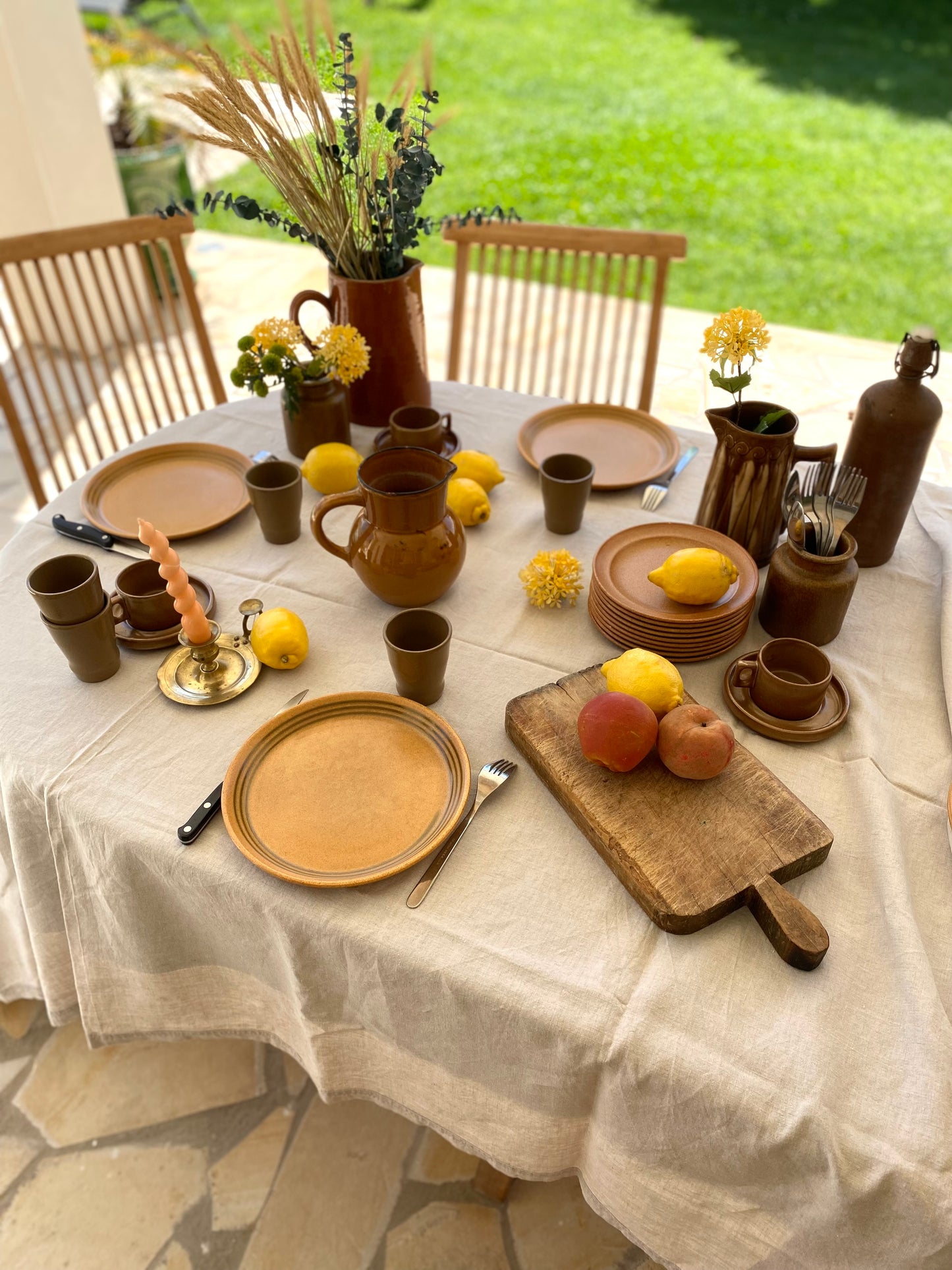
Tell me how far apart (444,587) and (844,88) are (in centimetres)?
680

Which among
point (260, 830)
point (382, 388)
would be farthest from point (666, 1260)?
point (382, 388)

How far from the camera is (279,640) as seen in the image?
109cm

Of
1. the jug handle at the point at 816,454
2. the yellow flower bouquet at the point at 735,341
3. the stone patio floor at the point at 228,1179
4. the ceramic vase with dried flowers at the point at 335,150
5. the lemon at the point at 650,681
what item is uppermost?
the ceramic vase with dried flowers at the point at 335,150

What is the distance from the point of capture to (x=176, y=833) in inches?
36.7

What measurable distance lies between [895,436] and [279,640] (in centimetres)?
84

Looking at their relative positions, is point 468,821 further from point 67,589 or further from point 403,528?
point 67,589

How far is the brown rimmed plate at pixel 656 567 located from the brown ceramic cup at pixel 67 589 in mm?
620

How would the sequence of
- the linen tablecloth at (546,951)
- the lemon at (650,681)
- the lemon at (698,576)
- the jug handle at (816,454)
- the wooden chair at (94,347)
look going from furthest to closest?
1. the wooden chair at (94,347)
2. the jug handle at (816,454)
3. the lemon at (698,576)
4. the lemon at (650,681)
5. the linen tablecloth at (546,951)

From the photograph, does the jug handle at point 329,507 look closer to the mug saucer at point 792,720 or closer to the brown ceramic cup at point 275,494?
the brown ceramic cup at point 275,494

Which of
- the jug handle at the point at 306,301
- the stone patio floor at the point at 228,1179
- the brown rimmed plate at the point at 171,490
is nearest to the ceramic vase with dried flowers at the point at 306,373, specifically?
the jug handle at the point at 306,301

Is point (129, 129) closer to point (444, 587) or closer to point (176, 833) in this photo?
point (444, 587)

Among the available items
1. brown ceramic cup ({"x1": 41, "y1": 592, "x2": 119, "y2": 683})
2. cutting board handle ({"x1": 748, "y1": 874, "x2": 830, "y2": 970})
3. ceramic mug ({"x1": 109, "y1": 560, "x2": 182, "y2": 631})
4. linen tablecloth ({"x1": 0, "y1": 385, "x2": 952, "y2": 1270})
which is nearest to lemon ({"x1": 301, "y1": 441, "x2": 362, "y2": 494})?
linen tablecloth ({"x1": 0, "y1": 385, "x2": 952, "y2": 1270})

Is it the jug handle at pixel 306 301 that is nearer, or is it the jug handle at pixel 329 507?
the jug handle at pixel 329 507

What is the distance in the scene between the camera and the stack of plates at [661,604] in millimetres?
1106
